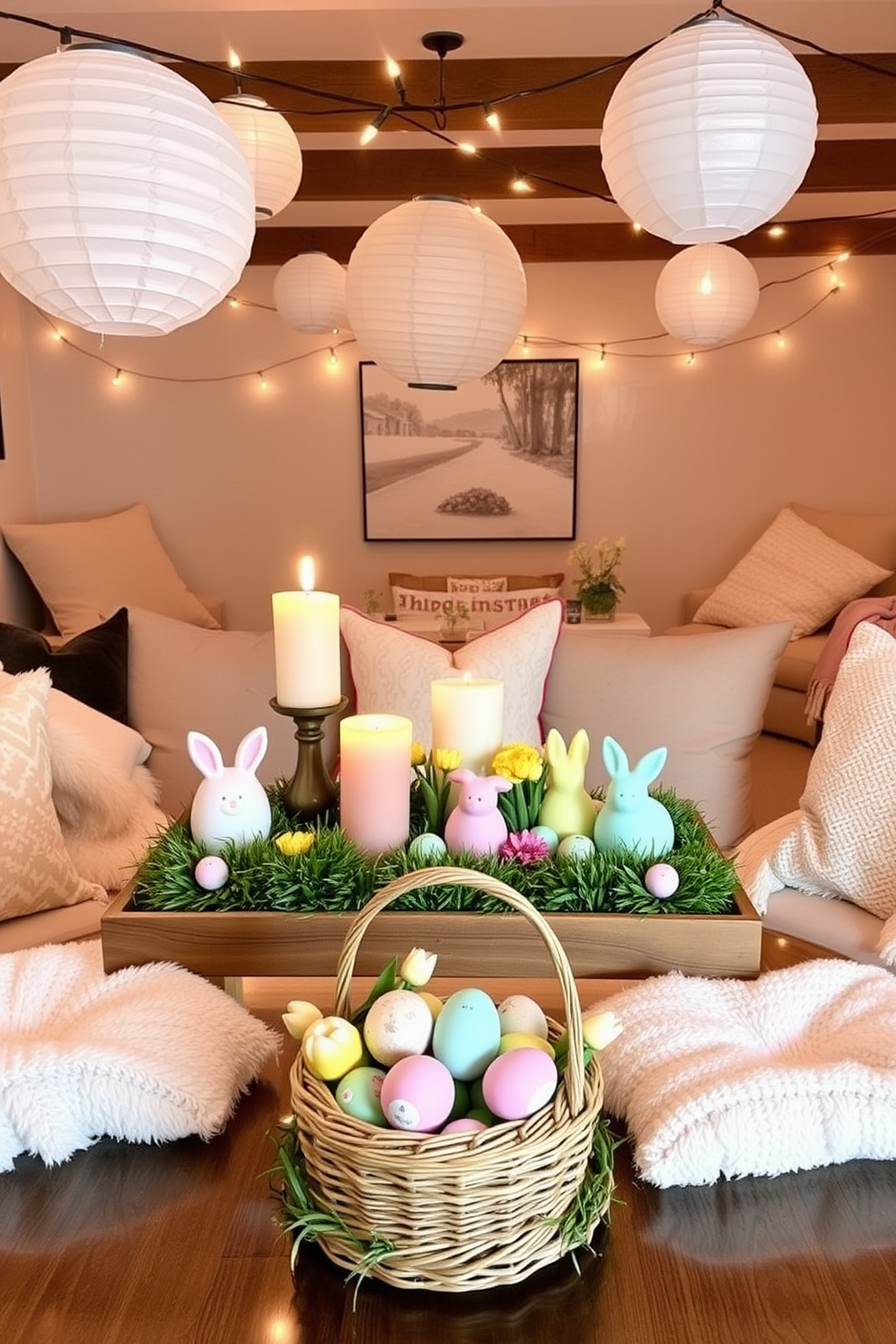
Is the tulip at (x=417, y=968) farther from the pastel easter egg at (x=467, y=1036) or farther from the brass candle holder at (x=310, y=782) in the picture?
the brass candle holder at (x=310, y=782)

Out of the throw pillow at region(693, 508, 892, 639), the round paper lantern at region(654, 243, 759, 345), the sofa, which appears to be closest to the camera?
the round paper lantern at region(654, 243, 759, 345)

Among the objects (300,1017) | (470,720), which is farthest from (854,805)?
(300,1017)

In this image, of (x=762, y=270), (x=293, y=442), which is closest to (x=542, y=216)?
(x=762, y=270)

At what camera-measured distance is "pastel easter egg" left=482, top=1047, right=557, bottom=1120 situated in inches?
30.2

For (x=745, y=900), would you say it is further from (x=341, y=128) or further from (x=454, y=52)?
(x=341, y=128)

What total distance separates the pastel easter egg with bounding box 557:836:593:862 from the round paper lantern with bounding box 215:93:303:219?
1516mm

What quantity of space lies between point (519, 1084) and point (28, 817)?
1194mm

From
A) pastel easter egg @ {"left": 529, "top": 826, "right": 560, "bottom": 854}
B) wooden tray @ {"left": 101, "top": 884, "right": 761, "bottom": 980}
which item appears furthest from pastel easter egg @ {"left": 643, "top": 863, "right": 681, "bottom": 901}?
pastel easter egg @ {"left": 529, "top": 826, "right": 560, "bottom": 854}

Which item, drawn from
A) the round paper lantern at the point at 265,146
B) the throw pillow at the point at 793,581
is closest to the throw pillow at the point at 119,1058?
the round paper lantern at the point at 265,146

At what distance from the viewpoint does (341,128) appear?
325 cm

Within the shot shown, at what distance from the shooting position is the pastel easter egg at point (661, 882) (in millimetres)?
1202

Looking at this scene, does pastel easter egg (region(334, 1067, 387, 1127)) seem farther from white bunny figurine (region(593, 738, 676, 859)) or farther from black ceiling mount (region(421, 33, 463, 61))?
black ceiling mount (region(421, 33, 463, 61))

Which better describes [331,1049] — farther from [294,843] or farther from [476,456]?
[476,456]

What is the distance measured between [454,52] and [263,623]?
3.28 metres
